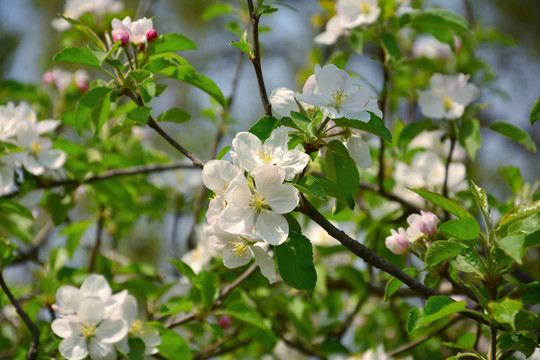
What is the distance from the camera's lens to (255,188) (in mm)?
1100

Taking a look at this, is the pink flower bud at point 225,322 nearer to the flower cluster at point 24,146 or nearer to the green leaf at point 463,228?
the flower cluster at point 24,146

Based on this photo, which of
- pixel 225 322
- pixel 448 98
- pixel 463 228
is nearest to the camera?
pixel 463 228

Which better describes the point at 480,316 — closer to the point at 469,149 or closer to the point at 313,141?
the point at 313,141

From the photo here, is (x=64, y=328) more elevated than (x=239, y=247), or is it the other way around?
(x=239, y=247)

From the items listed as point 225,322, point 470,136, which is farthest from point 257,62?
point 225,322

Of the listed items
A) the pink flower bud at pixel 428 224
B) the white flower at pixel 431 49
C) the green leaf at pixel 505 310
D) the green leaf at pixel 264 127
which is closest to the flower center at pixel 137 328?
the green leaf at pixel 264 127

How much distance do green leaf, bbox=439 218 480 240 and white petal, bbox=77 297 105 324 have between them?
0.88 metres

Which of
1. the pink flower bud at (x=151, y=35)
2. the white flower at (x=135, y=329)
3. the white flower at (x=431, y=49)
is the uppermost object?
the pink flower bud at (x=151, y=35)

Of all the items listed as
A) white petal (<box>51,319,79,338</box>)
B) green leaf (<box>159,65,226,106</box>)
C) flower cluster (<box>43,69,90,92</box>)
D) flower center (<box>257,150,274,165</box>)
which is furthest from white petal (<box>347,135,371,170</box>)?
flower cluster (<box>43,69,90,92</box>)

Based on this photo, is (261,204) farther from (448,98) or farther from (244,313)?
(448,98)

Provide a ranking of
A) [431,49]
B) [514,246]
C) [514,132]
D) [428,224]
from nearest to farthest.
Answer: [514,246], [428,224], [514,132], [431,49]

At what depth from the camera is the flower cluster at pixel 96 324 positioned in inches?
55.4

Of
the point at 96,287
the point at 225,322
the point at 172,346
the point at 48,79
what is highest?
the point at 48,79

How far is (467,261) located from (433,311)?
119 mm
